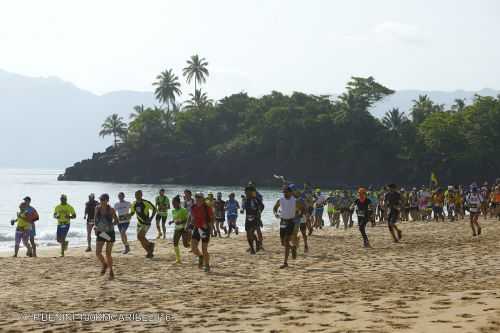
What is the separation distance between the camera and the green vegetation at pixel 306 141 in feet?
315

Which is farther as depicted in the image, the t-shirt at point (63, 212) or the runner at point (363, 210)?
the t-shirt at point (63, 212)

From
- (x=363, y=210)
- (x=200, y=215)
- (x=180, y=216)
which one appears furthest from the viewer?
(x=363, y=210)

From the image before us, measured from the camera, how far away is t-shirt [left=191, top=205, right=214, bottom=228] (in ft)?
45.8

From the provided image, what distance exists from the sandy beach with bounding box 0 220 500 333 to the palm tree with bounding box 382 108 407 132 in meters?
88.9

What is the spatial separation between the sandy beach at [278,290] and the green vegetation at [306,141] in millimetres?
80878

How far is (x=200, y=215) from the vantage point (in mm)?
13953

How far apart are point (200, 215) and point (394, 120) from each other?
95717 millimetres

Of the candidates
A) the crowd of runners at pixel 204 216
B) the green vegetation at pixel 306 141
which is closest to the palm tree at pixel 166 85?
the green vegetation at pixel 306 141

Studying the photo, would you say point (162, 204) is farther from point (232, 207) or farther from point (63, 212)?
point (63, 212)

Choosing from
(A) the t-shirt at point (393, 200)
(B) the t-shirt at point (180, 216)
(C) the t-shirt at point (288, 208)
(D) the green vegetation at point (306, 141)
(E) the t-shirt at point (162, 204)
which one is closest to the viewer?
(C) the t-shirt at point (288, 208)

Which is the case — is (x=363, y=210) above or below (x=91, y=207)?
below

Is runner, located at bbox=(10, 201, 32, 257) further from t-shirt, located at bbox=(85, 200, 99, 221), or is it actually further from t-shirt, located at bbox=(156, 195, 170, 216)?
t-shirt, located at bbox=(156, 195, 170, 216)

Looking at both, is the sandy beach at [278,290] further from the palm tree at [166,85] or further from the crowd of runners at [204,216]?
the palm tree at [166,85]

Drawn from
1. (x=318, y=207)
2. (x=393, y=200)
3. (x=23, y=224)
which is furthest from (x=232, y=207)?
(x=23, y=224)
